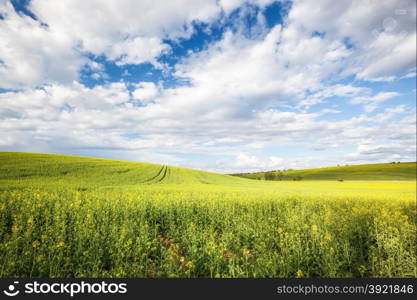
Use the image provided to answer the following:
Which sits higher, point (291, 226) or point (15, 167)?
point (15, 167)

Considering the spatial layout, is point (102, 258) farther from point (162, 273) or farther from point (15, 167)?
point (15, 167)

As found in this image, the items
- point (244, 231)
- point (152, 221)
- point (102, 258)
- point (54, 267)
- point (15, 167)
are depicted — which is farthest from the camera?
point (15, 167)

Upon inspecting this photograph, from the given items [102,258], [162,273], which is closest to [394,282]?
[162,273]

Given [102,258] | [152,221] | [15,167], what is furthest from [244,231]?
[15,167]

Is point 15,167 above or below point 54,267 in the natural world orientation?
above

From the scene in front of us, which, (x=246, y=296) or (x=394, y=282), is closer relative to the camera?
(x=246, y=296)

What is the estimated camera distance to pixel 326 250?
5.67m

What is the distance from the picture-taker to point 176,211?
9203mm

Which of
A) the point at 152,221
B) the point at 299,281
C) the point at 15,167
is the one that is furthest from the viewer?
the point at 15,167

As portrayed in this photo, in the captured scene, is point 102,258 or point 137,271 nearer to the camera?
point 137,271

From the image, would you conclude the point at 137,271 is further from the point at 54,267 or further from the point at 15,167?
the point at 15,167

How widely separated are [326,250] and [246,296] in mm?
3023

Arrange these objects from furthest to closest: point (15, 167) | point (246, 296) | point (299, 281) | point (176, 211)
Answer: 1. point (15, 167)
2. point (176, 211)
3. point (299, 281)
4. point (246, 296)

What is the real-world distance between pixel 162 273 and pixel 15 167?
3343cm
